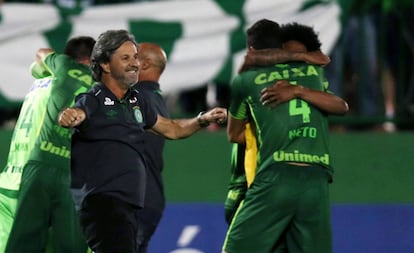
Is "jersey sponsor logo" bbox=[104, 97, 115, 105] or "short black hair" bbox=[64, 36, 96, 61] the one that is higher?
"short black hair" bbox=[64, 36, 96, 61]

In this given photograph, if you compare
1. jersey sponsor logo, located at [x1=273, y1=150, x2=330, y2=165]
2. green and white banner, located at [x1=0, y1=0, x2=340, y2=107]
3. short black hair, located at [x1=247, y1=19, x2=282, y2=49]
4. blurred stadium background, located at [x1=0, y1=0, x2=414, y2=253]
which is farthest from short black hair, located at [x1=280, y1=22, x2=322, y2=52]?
green and white banner, located at [x1=0, y1=0, x2=340, y2=107]

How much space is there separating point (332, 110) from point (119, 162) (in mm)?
1434

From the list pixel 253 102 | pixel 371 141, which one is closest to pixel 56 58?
pixel 253 102

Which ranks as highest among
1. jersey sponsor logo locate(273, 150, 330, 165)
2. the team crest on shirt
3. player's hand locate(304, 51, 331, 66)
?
player's hand locate(304, 51, 331, 66)

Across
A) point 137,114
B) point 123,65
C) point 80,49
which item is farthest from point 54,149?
point 123,65

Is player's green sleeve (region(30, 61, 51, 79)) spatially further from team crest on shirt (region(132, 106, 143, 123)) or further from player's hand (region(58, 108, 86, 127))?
player's hand (region(58, 108, 86, 127))

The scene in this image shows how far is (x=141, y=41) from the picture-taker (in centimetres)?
1085

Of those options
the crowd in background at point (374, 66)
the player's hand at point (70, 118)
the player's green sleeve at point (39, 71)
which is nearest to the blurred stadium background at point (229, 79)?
the crowd in background at point (374, 66)

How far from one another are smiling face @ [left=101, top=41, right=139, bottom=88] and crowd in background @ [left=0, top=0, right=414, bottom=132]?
3.19 m

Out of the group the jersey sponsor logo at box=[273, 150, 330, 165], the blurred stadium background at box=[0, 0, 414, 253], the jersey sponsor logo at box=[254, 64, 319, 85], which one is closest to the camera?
the jersey sponsor logo at box=[273, 150, 330, 165]

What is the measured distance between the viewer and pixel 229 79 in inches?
424

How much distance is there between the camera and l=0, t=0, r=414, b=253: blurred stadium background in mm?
10672

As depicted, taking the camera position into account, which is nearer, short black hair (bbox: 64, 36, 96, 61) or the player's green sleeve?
short black hair (bbox: 64, 36, 96, 61)

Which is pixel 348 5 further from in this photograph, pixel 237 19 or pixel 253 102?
pixel 253 102
